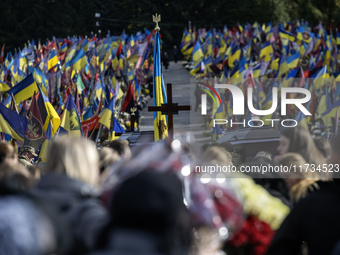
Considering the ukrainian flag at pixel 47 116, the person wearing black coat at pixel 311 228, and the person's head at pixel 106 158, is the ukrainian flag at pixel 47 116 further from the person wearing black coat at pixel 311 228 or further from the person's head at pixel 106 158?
the person wearing black coat at pixel 311 228

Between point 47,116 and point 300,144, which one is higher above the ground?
point 300,144

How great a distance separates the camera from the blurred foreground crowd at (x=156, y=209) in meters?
3.09

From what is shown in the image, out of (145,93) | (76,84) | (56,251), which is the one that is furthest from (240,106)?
(145,93)

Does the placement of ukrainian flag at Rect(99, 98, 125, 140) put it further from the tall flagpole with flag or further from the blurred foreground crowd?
the blurred foreground crowd

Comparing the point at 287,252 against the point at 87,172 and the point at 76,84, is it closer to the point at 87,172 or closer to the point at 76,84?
the point at 87,172

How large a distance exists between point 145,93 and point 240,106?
2514 centimetres

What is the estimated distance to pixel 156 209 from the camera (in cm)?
306

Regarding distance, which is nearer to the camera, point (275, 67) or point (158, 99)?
point (158, 99)

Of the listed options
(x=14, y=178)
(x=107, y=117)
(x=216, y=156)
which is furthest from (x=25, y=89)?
(x=14, y=178)

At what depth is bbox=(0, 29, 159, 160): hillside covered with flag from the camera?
13.1 metres

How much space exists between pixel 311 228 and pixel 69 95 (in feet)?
33.7

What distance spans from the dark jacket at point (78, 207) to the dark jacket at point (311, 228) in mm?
847

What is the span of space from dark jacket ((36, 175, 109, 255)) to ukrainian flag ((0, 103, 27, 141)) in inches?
364

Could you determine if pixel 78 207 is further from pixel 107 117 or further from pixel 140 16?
pixel 140 16
